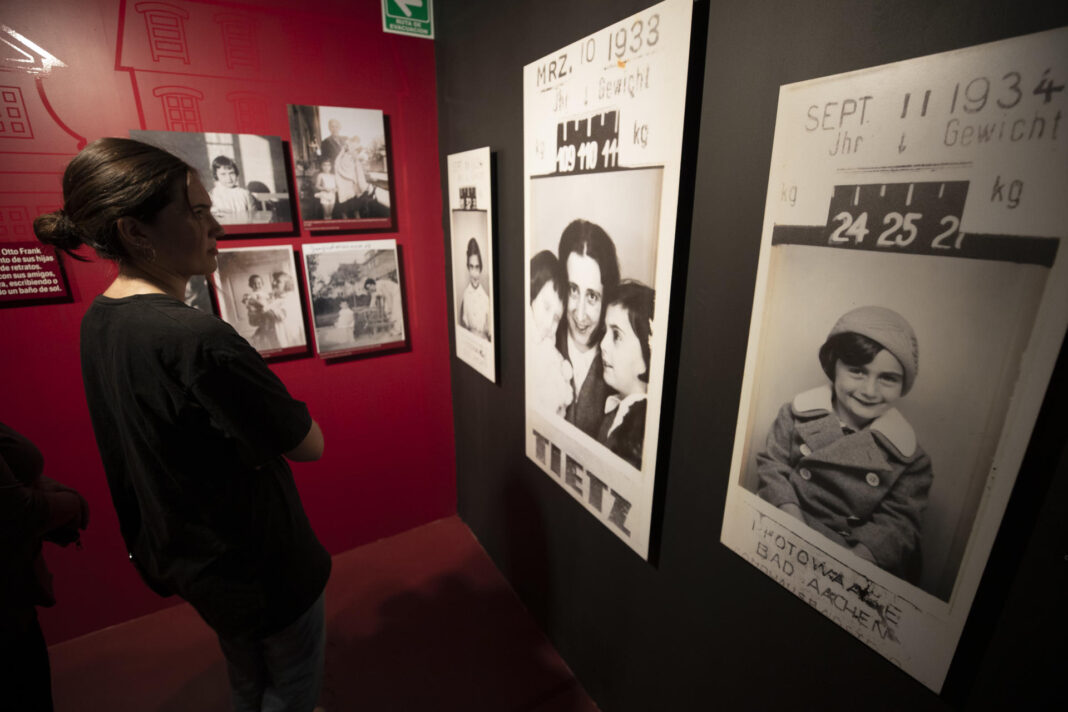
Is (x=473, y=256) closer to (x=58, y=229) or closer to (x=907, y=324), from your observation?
(x=58, y=229)

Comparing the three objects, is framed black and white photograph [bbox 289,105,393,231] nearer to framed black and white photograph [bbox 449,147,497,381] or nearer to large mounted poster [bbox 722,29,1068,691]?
framed black and white photograph [bbox 449,147,497,381]

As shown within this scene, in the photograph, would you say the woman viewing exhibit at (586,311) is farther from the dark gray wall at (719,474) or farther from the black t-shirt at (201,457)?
the black t-shirt at (201,457)

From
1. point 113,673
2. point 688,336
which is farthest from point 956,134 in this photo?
point 113,673

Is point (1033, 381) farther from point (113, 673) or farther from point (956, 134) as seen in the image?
point (113, 673)

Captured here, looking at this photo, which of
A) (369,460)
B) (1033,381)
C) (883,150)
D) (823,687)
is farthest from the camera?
(369,460)

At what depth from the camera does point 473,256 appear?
1987mm

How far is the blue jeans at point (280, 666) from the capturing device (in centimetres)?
123

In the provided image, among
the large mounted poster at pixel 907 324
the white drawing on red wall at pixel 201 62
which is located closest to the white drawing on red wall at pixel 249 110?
the white drawing on red wall at pixel 201 62

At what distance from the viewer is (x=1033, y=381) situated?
0.60 m

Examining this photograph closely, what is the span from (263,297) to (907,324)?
2.14 m

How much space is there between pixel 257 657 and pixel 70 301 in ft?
4.83

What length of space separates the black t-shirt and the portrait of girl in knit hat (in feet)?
3.41

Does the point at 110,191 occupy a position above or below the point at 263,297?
above

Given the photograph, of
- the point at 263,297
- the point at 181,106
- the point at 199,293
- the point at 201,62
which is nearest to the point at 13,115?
the point at 181,106
